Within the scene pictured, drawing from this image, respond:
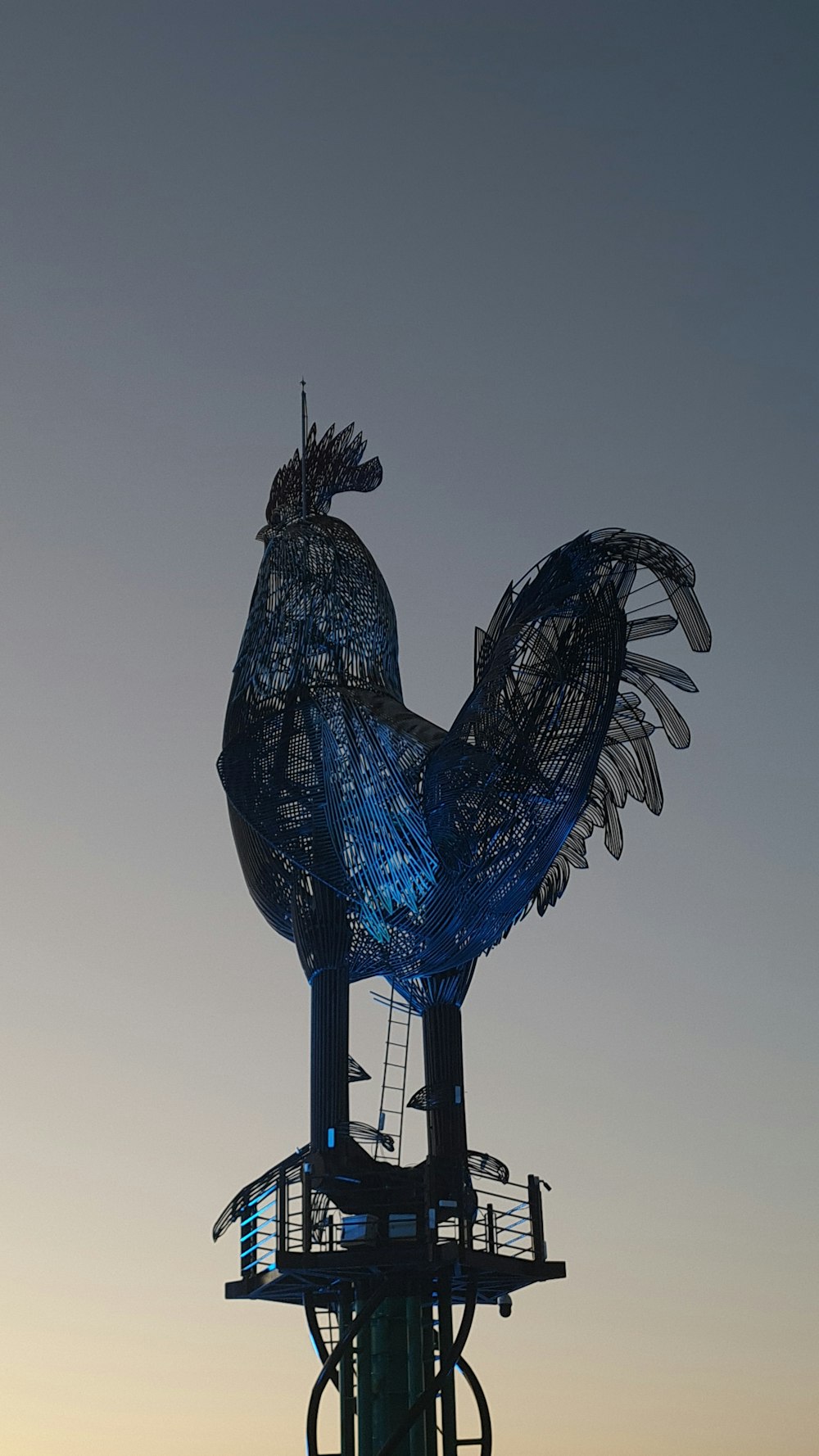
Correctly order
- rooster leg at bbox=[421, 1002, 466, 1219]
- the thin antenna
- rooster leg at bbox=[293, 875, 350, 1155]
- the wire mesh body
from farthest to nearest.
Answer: the thin antenna → rooster leg at bbox=[293, 875, 350, 1155] → rooster leg at bbox=[421, 1002, 466, 1219] → the wire mesh body

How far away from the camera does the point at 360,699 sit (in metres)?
28.5

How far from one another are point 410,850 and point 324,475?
921cm

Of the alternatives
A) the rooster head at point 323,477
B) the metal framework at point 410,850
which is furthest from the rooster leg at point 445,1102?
the rooster head at point 323,477

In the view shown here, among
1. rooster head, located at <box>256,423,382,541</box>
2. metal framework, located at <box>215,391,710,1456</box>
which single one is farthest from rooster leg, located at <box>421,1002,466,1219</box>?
rooster head, located at <box>256,423,382,541</box>

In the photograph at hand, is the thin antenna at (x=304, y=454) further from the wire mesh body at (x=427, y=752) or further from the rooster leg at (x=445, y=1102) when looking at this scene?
the rooster leg at (x=445, y=1102)

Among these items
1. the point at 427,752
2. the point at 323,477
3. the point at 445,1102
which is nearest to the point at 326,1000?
the point at 445,1102

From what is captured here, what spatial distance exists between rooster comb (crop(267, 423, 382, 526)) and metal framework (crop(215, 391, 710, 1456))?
2.30 m

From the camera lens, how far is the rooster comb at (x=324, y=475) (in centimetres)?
3262

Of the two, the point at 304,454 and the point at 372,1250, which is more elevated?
the point at 304,454

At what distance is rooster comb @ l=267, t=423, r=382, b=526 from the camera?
32.6 m

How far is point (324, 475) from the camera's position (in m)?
32.8

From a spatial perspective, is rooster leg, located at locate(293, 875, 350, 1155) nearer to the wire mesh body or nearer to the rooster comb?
the wire mesh body

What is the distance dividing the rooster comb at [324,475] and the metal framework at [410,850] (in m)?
2.30

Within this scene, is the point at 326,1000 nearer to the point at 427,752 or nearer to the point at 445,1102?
the point at 445,1102
